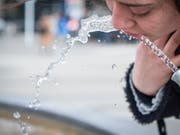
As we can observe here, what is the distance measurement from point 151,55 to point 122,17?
35 cm

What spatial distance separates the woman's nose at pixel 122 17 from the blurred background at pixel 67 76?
122 mm

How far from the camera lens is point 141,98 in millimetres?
1409

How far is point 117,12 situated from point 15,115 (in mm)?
1959

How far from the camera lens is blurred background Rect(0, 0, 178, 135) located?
1953mm

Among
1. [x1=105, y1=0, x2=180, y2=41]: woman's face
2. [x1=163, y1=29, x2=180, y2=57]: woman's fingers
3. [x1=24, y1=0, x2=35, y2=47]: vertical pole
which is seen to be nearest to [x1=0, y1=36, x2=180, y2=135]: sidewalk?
[x1=163, y1=29, x2=180, y2=57]: woman's fingers

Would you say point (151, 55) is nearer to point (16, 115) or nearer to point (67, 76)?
point (16, 115)

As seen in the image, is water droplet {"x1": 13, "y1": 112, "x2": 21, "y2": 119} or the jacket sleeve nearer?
the jacket sleeve

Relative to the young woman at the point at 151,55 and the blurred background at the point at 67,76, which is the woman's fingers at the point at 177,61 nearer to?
the young woman at the point at 151,55

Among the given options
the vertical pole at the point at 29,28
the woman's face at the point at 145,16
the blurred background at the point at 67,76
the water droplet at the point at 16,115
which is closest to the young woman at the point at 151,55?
the woman's face at the point at 145,16

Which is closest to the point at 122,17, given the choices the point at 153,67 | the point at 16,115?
the point at 153,67

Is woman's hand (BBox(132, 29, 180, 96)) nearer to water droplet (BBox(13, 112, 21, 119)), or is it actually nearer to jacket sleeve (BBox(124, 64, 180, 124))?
jacket sleeve (BBox(124, 64, 180, 124))

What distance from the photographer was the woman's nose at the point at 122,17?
0.96 meters

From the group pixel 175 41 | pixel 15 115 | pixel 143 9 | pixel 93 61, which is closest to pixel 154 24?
pixel 143 9

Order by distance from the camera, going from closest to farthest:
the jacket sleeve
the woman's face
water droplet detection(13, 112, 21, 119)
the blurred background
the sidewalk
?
1. the woman's face
2. the jacket sleeve
3. the blurred background
4. water droplet detection(13, 112, 21, 119)
5. the sidewalk
